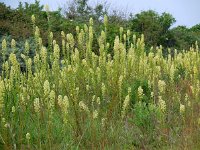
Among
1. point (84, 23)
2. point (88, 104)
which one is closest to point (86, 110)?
point (88, 104)

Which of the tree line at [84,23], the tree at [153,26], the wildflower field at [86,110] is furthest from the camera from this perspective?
the tree at [153,26]

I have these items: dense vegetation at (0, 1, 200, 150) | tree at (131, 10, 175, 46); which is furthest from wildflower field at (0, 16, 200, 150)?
tree at (131, 10, 175, 46)

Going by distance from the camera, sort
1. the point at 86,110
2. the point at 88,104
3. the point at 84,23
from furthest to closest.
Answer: the point at 84,23 → the point at 88,104 → the point at 86,110

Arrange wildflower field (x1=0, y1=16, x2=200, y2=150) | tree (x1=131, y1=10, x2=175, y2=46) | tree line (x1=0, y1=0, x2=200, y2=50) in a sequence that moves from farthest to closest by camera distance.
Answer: tree (x1=131, y1=10, x2=175, y2=46)
tree line (x1=0, y1=0, x2=200, y2=50)
wildflower field (x1=0, y1=16, x2=200, y2=150)

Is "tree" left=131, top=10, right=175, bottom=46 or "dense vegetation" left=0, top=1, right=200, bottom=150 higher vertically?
"tree" left=131, top=10, right=175, bottom=46

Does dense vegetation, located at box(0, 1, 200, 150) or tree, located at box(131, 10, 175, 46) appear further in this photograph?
tree, located at box(131, 10, 175, 46)

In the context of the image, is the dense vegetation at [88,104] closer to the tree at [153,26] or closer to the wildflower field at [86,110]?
the wildflower field at [86,110]

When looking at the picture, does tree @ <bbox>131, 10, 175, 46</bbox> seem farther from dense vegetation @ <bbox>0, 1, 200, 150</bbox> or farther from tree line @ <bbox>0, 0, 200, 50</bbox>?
dense vegetation @ <bbox>0, 1, 200, 150</bbox>

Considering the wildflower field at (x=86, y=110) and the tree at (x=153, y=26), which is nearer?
the wildflower field at (x=86, y=110)

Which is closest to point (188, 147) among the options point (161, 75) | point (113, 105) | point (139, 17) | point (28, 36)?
point (113, 105)

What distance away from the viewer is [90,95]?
17.8 feet

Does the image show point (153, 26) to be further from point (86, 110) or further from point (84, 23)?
point (86, 110)

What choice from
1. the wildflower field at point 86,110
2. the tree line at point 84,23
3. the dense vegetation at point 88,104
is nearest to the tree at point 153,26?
the tree line at point 84,23

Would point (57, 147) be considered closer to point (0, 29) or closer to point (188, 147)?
point (188, 147)
